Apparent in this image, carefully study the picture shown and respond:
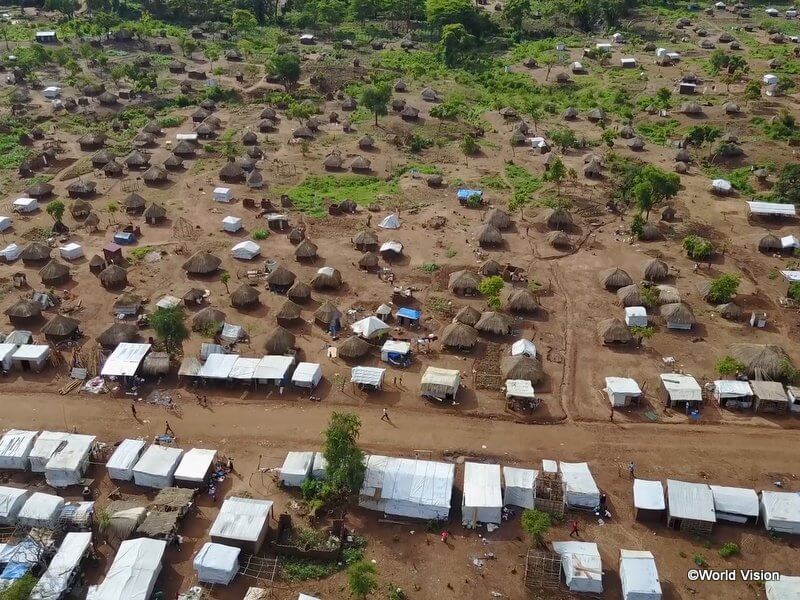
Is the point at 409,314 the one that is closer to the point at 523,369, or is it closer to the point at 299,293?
the point at 299,293

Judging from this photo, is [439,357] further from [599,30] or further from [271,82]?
[599,30]

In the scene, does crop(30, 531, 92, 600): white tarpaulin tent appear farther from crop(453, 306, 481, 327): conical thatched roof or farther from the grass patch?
the grass patch

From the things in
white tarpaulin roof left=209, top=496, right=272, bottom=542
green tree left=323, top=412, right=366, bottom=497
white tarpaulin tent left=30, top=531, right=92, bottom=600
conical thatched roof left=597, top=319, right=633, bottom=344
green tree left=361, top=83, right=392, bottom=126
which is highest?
green tree left=361, top=83, right=392, bottom=126

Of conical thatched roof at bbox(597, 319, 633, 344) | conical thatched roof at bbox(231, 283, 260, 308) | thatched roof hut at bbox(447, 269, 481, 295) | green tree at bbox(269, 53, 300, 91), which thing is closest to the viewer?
conical thatched roof at bbox(597, 319, 633, 344)

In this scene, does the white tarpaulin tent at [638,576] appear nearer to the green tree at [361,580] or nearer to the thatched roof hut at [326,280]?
the green tree at [361,580]

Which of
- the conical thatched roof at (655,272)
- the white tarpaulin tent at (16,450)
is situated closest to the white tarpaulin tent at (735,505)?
the conical thatched roof at (655,272)

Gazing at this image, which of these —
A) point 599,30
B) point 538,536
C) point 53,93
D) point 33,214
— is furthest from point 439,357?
point 599,30

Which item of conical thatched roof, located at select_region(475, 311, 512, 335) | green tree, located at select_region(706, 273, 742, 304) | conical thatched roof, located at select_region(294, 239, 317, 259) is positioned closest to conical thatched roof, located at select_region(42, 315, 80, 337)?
conical thatched roof, located at select_region(294, 239, 317, 259)
